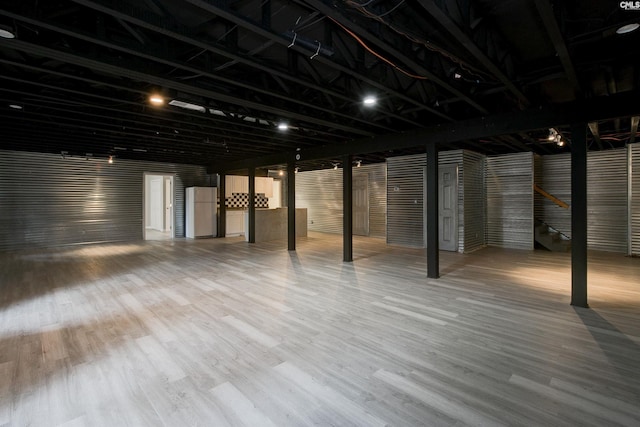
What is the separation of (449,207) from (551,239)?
2.91m

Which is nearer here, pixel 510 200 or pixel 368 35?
pixel 368 35

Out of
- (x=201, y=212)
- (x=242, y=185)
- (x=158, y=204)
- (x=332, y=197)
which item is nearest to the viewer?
(x=201, y=212)

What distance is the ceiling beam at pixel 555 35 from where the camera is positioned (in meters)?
2.10

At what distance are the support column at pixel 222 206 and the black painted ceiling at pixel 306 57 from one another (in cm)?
578

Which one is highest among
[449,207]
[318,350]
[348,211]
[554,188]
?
[554,188]

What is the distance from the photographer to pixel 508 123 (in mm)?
4484

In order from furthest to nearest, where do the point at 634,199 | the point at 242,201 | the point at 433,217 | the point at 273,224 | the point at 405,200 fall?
the point at 242,201, the point at 273,224, the point at 405,200, the point at 634,199, the point at 433,217

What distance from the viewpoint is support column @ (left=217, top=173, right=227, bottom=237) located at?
1143 centimetres

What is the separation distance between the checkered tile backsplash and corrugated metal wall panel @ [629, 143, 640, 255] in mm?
11781

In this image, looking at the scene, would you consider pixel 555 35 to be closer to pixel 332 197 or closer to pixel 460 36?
pixel 460 36

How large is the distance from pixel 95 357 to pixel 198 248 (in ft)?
21.3

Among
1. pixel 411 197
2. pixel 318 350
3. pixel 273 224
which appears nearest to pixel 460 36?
pixel 318 350

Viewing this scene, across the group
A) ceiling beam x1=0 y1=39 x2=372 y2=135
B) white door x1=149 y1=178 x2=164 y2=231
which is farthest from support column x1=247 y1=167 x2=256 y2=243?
white door x1=149 y1=178 x2=164 y2=231

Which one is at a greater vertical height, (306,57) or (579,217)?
(306,57)
